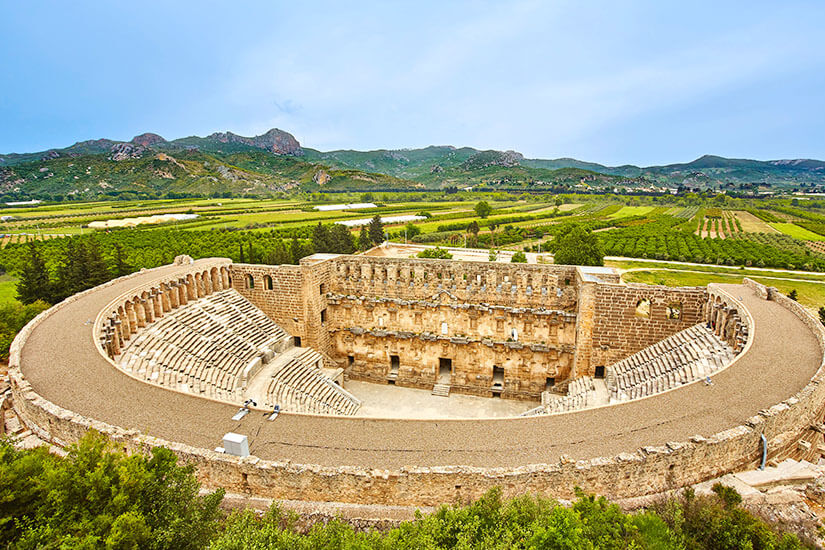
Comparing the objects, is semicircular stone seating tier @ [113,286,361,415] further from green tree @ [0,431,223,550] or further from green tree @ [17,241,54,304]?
green tree @ [17,241,54,304]

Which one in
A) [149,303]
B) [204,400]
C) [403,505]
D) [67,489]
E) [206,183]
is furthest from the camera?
[206,183]

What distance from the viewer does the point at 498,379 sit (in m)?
27.5

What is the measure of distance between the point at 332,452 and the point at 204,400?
235 inches

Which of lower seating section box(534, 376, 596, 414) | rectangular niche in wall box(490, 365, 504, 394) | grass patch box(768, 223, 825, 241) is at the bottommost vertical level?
rectangular niche in wall box(490, 365, 504, 394)

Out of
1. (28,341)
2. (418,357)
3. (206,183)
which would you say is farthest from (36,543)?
(206,183)

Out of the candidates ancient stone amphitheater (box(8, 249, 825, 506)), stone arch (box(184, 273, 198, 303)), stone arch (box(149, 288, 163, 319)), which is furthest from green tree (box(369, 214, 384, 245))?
stone arch (box(149, 288, 163, 319))

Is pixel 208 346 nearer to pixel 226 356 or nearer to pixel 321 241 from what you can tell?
pixel 226 356

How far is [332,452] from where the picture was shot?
13.2 metres

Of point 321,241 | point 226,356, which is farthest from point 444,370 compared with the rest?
point 321,241

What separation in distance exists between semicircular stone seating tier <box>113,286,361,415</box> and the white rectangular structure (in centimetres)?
621

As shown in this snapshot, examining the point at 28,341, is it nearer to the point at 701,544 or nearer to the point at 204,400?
the point at 204,400

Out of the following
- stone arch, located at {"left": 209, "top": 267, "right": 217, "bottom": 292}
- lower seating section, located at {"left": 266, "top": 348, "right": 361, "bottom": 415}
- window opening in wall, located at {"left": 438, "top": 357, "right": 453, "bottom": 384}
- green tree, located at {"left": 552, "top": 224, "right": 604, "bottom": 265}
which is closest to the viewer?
lower seating section, located at {"left": 266, "top": 348, "right": 361, "bottom": 415}

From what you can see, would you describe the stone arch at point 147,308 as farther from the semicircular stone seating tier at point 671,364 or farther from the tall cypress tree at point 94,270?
the semicircular stone seating tier at point 671,364

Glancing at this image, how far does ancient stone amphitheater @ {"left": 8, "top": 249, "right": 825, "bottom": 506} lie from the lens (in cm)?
1202
